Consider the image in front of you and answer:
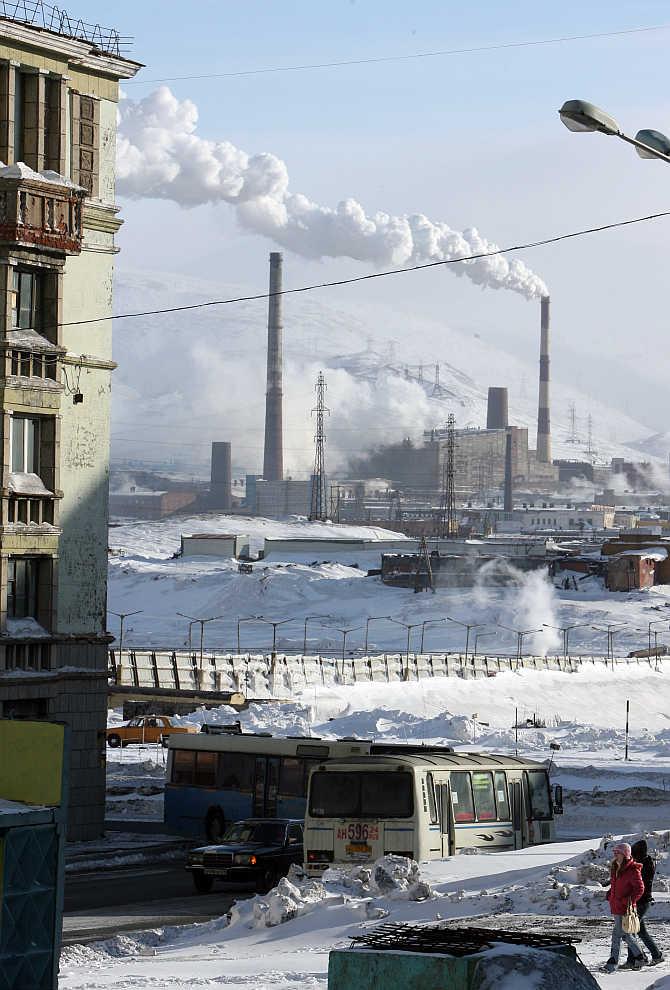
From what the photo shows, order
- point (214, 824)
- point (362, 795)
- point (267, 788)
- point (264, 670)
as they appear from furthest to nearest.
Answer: point (264, 670), point (214, 824), point (267, 788), point (362, 795)

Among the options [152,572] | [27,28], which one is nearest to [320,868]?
[27,28]

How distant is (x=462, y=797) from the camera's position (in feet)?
114

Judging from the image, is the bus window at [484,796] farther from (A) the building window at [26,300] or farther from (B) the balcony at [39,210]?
(B) the balcony at [39,210]

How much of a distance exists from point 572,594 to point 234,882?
134635mm

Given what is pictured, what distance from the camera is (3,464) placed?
1662 inches

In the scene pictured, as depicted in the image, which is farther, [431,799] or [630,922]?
[431,799]

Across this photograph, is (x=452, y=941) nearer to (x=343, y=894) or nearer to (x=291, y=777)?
(x=343, y=894)

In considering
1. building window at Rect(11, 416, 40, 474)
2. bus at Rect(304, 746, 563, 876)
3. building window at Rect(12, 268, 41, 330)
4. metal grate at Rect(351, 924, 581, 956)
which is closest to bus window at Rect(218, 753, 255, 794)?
bus at Rect(304, 746, 563, 876)

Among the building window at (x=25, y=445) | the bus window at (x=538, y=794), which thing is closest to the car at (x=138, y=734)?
the building window at (x=25, y=445)

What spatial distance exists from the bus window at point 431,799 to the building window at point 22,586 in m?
14.3

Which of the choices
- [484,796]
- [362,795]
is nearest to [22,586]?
[362,795]

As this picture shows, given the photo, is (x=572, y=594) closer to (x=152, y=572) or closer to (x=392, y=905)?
(x=152, y=572)

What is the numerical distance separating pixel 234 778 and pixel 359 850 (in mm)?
10534

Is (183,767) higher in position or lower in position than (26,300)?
lower
